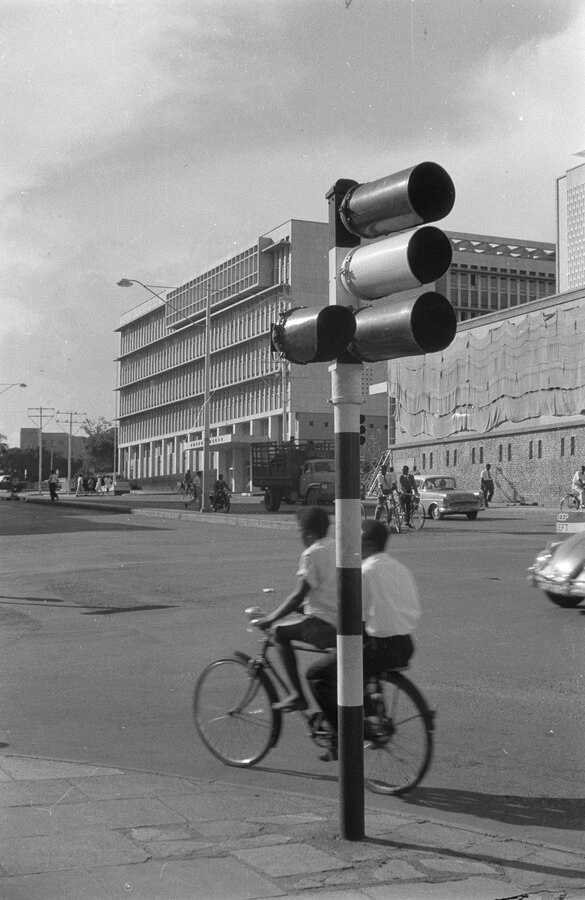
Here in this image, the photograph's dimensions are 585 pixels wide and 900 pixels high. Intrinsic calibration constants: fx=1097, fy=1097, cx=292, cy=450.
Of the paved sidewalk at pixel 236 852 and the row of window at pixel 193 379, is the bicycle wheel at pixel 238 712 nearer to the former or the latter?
Answer: the paved sidewalk at pixel 236 852

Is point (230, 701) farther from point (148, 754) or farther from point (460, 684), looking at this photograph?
point (460, 684)

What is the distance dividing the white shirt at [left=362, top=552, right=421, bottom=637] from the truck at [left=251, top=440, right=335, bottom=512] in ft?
107

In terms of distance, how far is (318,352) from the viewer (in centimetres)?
459

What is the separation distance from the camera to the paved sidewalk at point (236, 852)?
3.88 m

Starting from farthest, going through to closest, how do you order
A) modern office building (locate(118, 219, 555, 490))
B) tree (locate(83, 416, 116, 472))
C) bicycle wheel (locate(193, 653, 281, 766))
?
1. tree (locate(83, 416, 116, 472))
2. modern office building (locate(118, 219, 555, 490))
3. bicycle wheel (locate(193, 653, 281, 766))

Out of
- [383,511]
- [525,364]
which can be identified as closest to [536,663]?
[383,511]

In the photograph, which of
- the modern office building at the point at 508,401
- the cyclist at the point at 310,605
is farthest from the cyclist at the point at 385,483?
the modern office building at the point at 508,401

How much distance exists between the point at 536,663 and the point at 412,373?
5477 cm

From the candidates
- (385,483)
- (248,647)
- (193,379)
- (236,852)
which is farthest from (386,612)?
(193,379)

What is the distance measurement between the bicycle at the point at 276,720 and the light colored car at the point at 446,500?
2762cm

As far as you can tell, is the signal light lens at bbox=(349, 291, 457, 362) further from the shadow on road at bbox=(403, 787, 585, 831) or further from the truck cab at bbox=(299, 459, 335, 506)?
the truck cab at bbox=(299, 459, 335, 506)

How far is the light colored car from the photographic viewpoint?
33.4 metres

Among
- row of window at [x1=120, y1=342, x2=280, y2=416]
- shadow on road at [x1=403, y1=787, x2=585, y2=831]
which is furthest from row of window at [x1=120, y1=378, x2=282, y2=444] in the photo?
shadow on road at [x1=403, y1=787, x2=585, y2=831]

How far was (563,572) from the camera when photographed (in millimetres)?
11953
